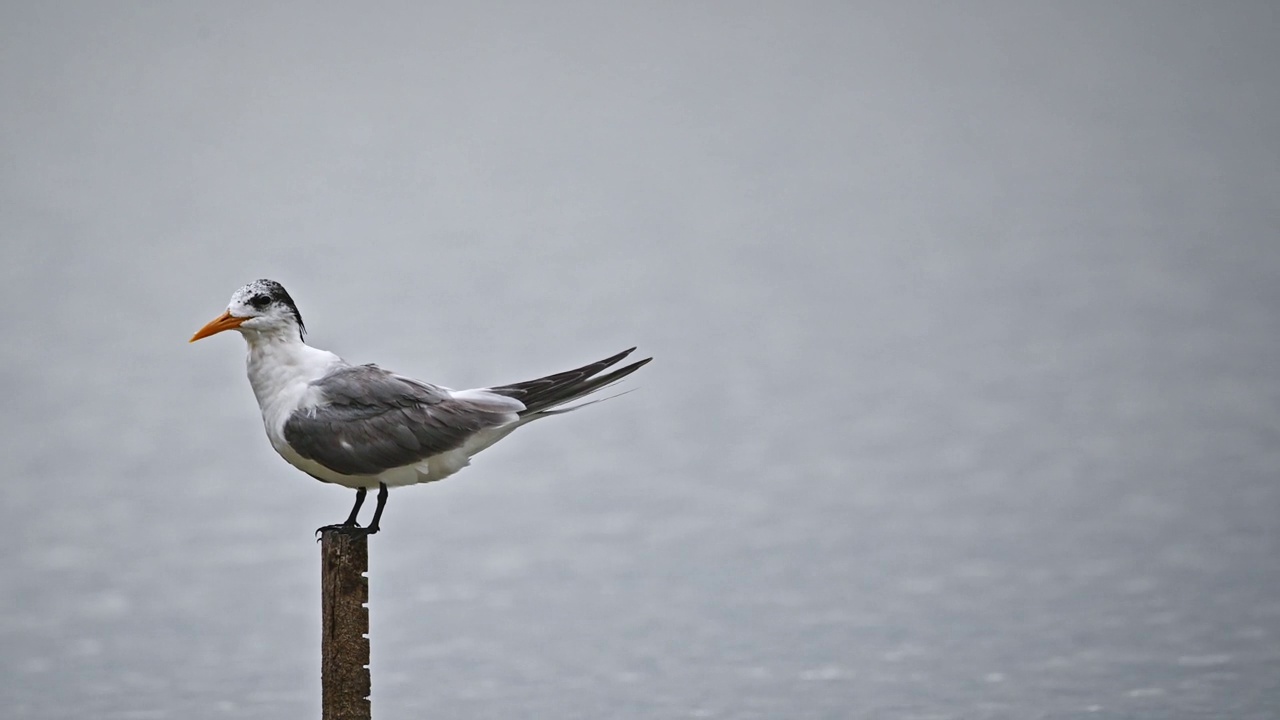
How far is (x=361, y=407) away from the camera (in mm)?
6867

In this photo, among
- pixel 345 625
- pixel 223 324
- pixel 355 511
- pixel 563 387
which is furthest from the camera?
pixel 563 387

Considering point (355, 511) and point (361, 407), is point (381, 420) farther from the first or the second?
point (355, 511)

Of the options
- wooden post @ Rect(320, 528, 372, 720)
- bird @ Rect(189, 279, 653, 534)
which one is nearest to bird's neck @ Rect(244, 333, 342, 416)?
bird @ Rect(189, 279, 653, 534)

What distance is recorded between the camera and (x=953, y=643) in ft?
49.1

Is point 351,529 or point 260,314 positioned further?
point 260,314

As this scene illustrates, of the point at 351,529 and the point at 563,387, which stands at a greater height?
the point at 563,387

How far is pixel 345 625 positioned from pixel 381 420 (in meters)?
0.91

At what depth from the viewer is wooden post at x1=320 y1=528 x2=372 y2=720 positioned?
6.42 meters

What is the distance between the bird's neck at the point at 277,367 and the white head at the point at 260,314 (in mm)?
25

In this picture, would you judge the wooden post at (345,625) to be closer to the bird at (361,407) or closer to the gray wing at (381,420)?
the bird at (361,407)

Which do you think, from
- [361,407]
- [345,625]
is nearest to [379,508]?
[361,407]

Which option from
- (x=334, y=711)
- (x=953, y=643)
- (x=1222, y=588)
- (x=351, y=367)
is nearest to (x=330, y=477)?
(x=351, y=367)

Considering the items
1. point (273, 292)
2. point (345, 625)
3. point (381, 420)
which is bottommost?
point (345, 625)

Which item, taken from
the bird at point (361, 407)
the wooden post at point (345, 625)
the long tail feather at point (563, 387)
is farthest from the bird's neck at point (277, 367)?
the long tail feather at point (563, 387)
